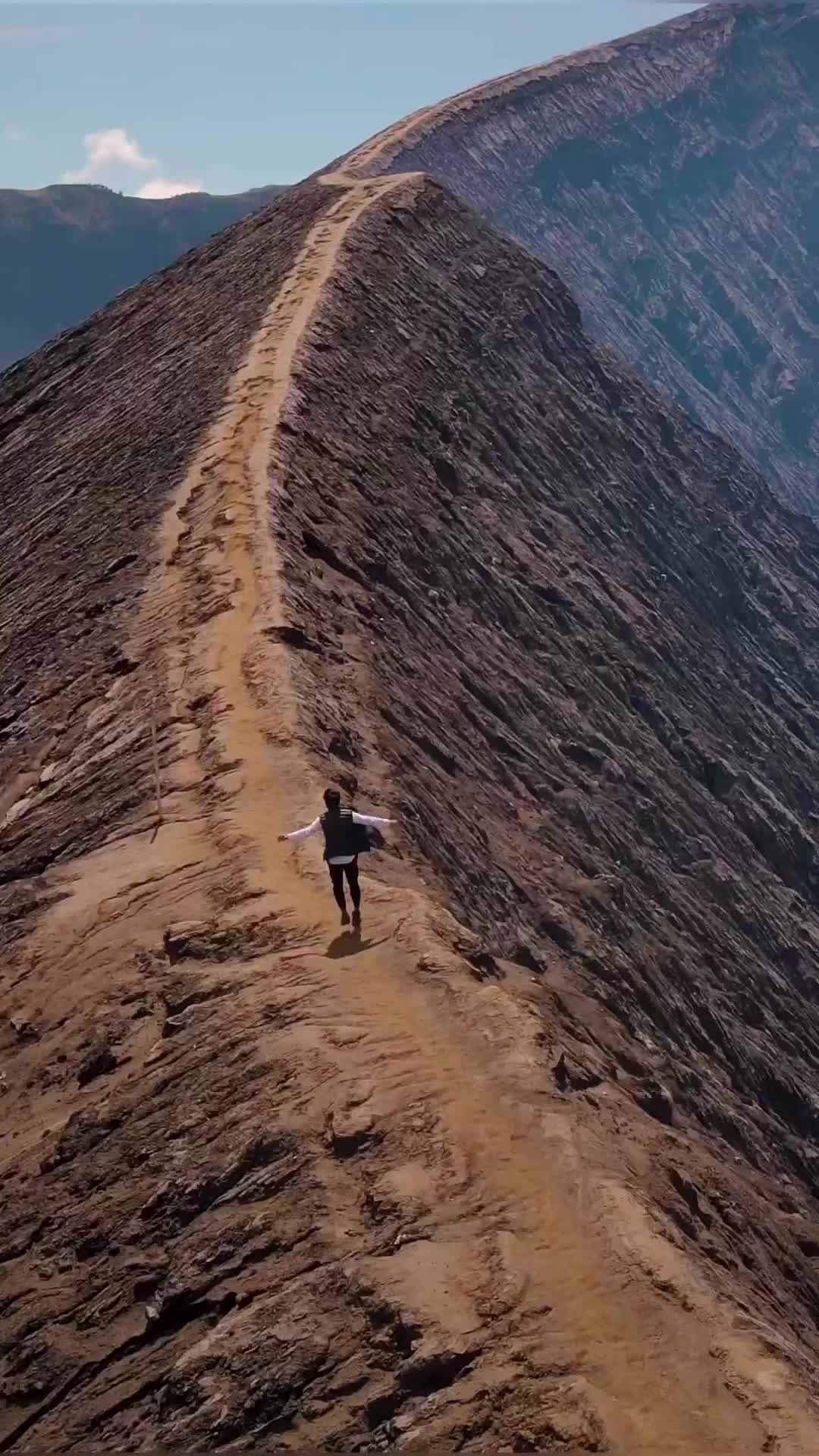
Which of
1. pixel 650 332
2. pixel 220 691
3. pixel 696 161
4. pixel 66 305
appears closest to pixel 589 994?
pixel 220 691

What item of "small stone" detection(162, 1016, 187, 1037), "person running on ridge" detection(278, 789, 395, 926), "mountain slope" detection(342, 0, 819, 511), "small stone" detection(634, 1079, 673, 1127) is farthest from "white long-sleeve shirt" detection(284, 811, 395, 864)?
"mountain slope" detection(342, 0, 819, 511)

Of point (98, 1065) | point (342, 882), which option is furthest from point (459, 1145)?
point (98, 1065)

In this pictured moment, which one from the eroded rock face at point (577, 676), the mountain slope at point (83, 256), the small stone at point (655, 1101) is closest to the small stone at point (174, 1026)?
the eroded rock face at point (577, 676)

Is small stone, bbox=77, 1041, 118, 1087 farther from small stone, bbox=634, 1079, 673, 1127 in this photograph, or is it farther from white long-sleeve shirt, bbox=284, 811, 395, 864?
small stone, bbox=634, 1079, 673, 1127

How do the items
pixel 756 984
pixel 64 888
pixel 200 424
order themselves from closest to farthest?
pixel 64 888 < pixel 756 984 < pixel 200 424

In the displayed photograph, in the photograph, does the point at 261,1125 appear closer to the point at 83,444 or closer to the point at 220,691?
the point at 220,691

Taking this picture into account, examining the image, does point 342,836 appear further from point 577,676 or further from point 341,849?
point 577,676
